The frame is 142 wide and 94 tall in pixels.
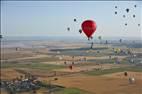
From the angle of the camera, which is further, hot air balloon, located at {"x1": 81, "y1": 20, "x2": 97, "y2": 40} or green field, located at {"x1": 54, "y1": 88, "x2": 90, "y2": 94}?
green field, located at {"x1": 54, "y1": 88, "x2": 90, "y2": 94}

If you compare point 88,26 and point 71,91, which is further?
point 71,91

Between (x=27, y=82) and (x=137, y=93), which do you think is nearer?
(x=137, y=93)

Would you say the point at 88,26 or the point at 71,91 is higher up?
the point at 88,26

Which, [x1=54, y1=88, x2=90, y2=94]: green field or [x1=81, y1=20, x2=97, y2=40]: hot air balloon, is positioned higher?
[x1=81, y1=20, x2=97, y2=40]: hot air balloon

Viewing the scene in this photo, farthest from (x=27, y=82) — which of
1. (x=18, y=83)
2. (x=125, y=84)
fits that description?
(x=125, y=84)

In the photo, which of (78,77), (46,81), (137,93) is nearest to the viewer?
(137,93)

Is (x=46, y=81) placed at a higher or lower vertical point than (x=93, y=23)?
lower

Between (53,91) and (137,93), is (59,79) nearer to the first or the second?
(53,91)

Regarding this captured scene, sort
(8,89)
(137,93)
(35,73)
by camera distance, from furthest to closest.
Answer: (35,73)
(8,89)
(137,93)

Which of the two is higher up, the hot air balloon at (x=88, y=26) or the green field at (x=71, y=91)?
the hot air balloon at (x=88, y=26)

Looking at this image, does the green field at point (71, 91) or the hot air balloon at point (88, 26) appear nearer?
the hot air balloon at point (88, 26)

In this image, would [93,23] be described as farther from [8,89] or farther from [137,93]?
[8,89]
